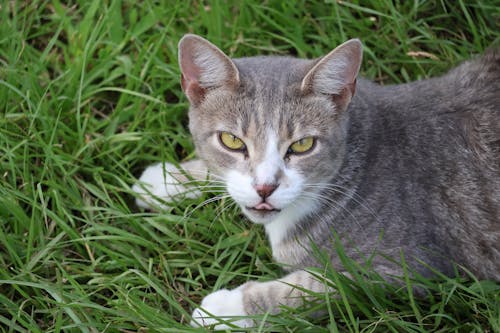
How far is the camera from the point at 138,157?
3.90m

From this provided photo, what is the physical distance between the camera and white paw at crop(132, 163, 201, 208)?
3.72m

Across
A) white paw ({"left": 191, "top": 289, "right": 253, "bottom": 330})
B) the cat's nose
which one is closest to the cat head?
the cat's nose

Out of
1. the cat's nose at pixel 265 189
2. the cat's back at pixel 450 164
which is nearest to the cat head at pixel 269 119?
the cat's nose at pixel 265 189

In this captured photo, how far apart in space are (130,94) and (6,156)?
79cm

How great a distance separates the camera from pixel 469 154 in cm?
314

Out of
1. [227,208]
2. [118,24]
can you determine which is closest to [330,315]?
[227,208]

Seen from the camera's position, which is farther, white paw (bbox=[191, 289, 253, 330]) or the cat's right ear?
white paw (bbox=[191, 289, 253, 330])

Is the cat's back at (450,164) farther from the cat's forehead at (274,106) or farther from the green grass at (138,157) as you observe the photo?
the cat's forehead at (274,106)

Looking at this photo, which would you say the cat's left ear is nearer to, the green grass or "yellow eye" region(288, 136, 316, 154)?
"yellow eye" region(288, 136, 316, 154)

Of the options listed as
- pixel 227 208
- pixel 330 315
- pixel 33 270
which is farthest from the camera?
pixel 227 208

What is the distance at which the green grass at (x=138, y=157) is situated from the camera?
10.2 ft

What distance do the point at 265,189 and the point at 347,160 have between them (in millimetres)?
534

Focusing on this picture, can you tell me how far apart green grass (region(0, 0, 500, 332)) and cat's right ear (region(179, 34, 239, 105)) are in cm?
81

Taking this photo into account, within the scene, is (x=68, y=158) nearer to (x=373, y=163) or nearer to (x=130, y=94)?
(x=130, y=94)
